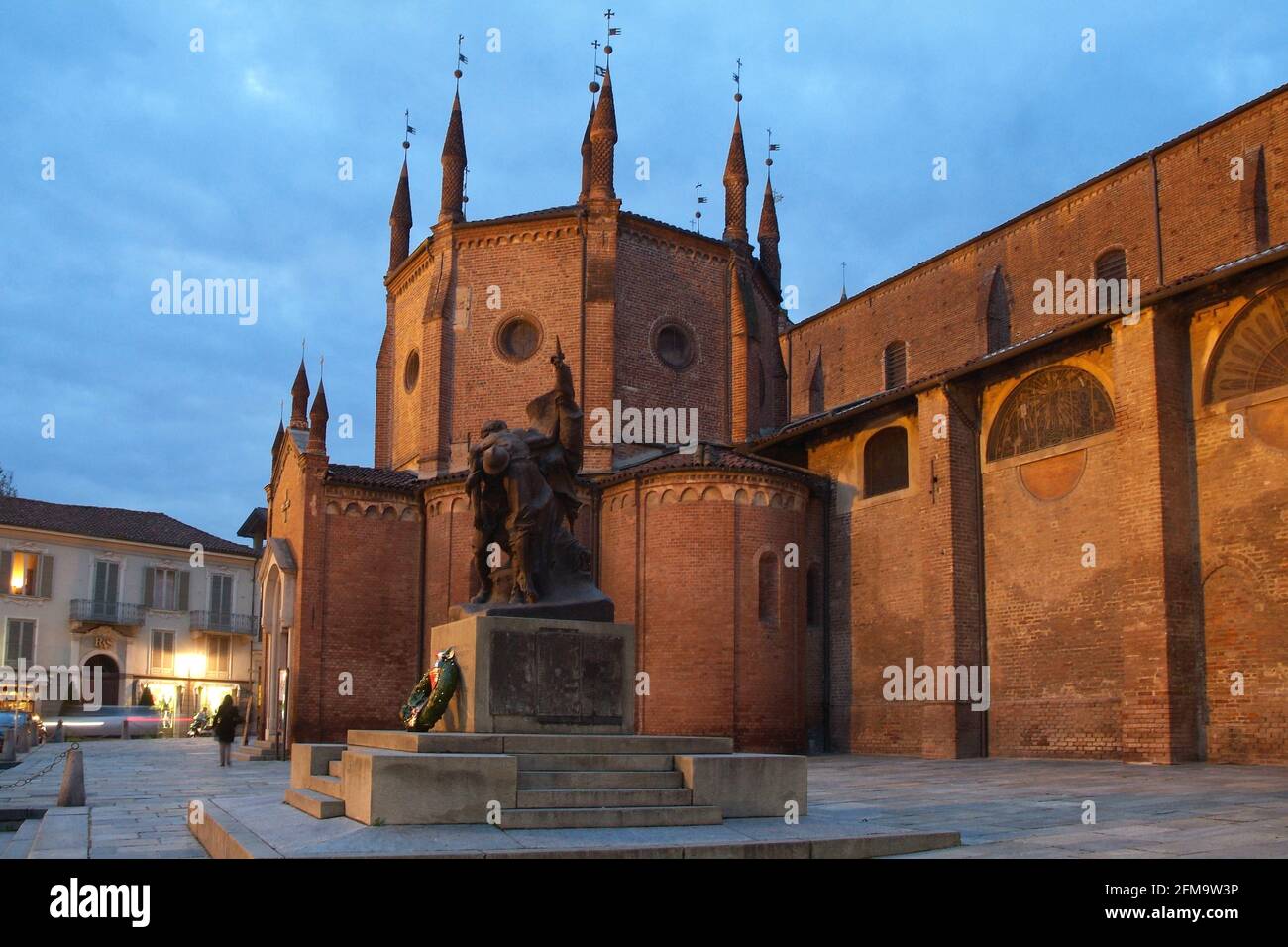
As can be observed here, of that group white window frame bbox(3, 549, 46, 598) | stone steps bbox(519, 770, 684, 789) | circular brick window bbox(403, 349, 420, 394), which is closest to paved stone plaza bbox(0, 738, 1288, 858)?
stone steps bbox(519, 770, 684, 789)

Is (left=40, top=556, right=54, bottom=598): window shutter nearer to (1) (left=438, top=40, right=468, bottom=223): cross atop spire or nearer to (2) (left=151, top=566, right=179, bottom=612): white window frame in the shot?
(2) (left=151, top=566, right=179, bottom=612): white window frame

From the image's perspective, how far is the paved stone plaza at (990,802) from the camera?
8922mm

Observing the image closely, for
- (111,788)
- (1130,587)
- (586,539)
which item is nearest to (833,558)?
(586,539)

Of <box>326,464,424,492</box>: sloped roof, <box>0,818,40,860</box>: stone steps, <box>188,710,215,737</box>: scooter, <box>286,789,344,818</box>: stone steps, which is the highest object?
<box>326,464,424,492</box>: sloped roof

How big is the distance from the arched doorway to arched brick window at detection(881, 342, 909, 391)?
33.1 metres

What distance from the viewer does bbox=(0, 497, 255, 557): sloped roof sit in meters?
45.4

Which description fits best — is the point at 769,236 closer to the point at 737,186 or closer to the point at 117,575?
the point at 737,186

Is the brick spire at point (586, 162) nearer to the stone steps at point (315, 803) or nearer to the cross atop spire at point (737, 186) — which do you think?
the cross atop spire at point (737, 186)

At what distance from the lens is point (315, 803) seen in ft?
31.2

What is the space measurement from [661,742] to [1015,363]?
15760 millimetres

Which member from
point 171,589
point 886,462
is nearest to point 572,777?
point 886,462

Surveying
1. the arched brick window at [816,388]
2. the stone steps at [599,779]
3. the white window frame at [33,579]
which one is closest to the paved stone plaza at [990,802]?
the stone steps at [599,779]
